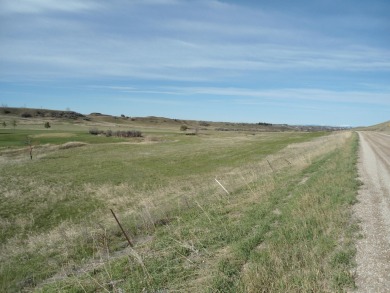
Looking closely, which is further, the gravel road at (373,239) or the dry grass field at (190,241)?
the dry grass field at (190,241)

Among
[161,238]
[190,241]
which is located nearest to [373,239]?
[190,241]

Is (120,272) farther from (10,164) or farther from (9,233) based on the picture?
(10,164)

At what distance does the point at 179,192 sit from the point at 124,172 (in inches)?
569

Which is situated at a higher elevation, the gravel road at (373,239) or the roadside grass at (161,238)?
the gravel road at (373,239)

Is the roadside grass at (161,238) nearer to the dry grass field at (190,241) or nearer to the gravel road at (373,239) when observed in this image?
the dry grass field at (190,241)

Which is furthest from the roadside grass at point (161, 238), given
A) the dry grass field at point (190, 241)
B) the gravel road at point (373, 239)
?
the gravel road at point (373, 239)

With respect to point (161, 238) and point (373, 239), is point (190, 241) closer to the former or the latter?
point (161, 238)

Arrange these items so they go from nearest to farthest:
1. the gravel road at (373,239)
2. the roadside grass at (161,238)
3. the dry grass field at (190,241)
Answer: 1. the gravel road at (373,239)
2. the dry grass field at (190,241)
3. the roadside grass at (161,238)

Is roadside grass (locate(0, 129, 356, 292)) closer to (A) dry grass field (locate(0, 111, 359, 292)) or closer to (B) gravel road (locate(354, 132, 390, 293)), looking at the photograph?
(A) dry grass field (locate(0, 111, 359, 292))

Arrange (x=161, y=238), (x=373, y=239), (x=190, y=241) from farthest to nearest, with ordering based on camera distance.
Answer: (x=161, y=238)
(x=190, y=241)
(x=373, y=239)

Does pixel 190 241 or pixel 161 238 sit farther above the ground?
pixel 190 241

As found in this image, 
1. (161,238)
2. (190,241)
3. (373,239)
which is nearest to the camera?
(373,239)

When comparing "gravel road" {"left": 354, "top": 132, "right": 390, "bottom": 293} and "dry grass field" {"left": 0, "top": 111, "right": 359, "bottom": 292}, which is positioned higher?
"gravel road" {"left": 354, "top": 132, "right": 390, "bottom": 293}

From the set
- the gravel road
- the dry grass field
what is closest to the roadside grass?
the dry grass field
